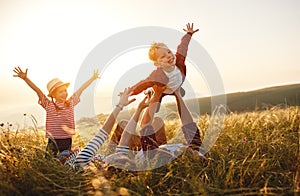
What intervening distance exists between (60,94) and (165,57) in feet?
6.41

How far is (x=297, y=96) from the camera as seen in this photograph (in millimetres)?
6172

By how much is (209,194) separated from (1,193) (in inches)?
63.1

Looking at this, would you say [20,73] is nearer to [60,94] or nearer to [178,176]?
[60,94]

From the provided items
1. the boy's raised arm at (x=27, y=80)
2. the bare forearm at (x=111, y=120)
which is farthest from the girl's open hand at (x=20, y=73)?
the bare forearm at (x=111, y=120)

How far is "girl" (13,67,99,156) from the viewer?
5182 mm

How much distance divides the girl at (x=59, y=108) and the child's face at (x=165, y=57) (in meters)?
1.28

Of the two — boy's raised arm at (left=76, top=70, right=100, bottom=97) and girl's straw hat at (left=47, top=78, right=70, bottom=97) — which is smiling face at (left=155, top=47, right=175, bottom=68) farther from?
girl's straw hat at (left=47, top=78, right=70, bottom=97)

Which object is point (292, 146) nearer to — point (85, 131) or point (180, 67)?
point (180, 67)

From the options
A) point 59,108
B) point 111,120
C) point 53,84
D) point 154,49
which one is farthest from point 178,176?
point 53,84

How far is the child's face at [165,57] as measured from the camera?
458 cm

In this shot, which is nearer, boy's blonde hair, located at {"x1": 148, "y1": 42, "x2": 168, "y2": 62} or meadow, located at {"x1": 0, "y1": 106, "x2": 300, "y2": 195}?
meadow, located at {"x1": 0, "y1": 106, "x2": 300, "y2": 195}

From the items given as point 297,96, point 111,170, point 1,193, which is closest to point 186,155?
point 111,170

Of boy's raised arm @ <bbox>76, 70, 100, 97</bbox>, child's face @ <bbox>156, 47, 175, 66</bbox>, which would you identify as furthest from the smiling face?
boy's raised arm @ <bbox>76, 70, 100, 97</bbox>

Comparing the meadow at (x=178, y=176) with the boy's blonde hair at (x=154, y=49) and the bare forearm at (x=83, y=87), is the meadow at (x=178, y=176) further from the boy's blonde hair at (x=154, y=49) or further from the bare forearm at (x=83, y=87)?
the bare forearm at (x=83, y=87)
